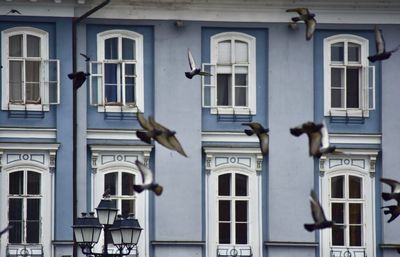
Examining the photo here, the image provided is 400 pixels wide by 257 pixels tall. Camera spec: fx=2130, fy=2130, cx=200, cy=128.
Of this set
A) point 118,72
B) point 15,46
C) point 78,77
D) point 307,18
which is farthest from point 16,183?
point 307,18

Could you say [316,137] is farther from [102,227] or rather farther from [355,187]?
[355,187]

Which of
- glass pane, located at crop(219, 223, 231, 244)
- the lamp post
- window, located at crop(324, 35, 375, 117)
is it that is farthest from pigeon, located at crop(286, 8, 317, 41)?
the lamp post

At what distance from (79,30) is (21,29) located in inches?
46.1

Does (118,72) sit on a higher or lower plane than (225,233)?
higher

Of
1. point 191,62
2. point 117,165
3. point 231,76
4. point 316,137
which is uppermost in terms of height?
point 231,76

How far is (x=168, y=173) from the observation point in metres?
43.1

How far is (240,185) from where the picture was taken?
4334 cm

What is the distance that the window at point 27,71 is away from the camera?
42750 millimetres

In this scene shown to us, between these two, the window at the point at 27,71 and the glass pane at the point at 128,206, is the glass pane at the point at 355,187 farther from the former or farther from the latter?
the window at the point at 27,71

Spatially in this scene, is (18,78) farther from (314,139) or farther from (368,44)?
(314,139)

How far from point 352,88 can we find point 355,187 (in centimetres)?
204

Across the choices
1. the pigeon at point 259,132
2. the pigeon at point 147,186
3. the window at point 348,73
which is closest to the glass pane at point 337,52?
the window at point 348,73

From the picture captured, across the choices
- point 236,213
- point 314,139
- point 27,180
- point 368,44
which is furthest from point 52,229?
point 314,139

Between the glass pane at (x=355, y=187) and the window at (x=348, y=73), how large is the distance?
4.36 feet
